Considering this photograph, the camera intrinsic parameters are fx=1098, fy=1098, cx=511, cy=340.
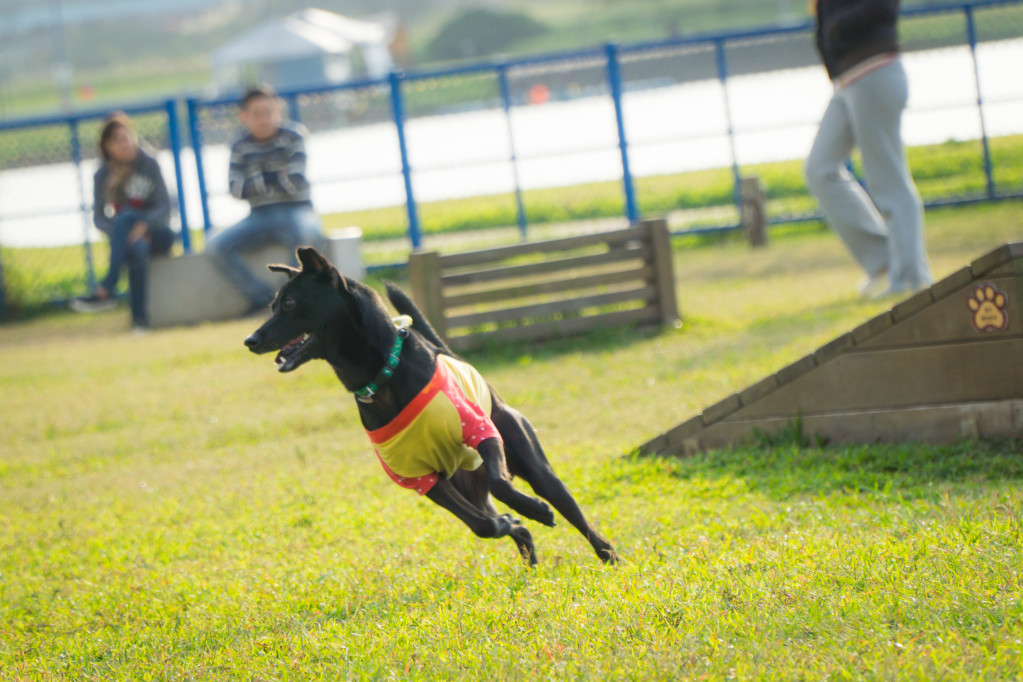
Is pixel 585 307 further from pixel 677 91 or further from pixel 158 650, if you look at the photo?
pixel 677 91

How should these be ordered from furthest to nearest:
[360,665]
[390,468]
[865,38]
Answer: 1. [865,38]
2. [390,468]
3. [360,665]

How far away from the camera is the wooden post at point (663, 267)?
8633 millimetres

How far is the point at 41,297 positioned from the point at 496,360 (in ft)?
27.2

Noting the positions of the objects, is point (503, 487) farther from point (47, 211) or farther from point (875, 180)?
point (47, 211)

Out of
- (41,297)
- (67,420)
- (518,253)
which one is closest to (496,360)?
(518,253)

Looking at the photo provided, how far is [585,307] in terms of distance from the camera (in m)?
8.60

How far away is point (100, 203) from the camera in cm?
1181

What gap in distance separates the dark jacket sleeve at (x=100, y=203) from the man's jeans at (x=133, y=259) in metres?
0.08

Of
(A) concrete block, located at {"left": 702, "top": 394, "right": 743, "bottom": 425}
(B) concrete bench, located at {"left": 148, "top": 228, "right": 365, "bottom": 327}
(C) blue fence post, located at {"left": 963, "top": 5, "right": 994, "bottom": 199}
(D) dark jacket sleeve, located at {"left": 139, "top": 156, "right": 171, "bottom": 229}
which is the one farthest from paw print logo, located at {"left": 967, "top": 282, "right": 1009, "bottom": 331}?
(C) blue fence post, located at {"left": 963, "top": 5, "right": 994, "bottom": 199}

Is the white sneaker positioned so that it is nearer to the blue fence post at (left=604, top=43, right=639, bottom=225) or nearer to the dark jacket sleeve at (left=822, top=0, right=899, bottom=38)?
the dark jacket sleeve at (left=822, top=0, right=899, bottom=38)

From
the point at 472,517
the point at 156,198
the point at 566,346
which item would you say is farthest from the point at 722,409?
the point at 156,198

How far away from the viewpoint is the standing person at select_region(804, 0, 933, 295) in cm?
792

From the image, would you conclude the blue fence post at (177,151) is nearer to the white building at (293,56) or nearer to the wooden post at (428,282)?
the wooden post at (428,282)

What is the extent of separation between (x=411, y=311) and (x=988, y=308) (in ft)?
8.09
